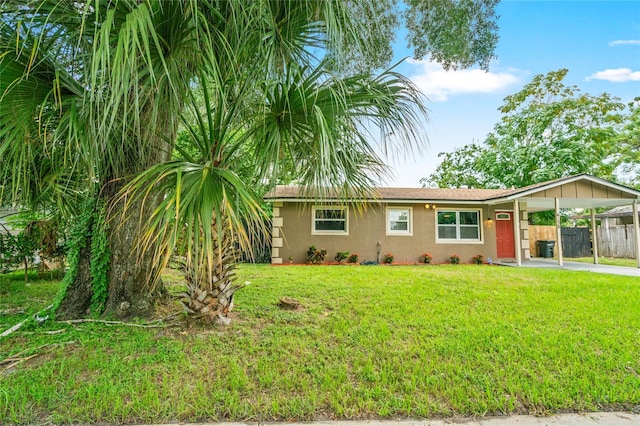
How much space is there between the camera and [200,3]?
2.86 metres

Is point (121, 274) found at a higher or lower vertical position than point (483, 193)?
lower

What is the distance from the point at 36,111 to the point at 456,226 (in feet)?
41.3

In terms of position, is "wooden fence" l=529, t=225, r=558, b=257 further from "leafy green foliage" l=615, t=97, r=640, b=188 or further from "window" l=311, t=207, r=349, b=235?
"window" l=311, t=207, r=349, b=235

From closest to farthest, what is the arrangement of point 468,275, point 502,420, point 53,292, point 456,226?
point 502,420 < point 53,292 < point 468,275 < point 456,226

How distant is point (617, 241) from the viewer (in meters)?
15.5

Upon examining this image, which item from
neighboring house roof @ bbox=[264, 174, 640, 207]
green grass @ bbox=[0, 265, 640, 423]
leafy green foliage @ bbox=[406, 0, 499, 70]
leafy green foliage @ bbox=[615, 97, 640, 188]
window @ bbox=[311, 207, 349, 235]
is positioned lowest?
green grass @ bbox=[0, 265, 640, 423]

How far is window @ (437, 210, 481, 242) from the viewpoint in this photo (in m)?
12.0

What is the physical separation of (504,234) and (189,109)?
13825mm

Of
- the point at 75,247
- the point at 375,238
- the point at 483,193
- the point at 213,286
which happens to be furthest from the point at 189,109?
the point at 483,193

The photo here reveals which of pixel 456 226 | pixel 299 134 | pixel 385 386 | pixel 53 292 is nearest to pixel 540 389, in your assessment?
pixel 385 386

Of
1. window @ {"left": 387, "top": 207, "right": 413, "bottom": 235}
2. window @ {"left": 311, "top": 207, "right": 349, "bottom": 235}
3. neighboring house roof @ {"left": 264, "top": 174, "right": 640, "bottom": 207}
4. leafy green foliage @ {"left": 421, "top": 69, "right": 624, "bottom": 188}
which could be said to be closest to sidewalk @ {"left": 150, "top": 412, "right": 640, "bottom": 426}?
neighboring house roof @ {"left": 264, "top": 174, "right": 640, "bottom": 207}

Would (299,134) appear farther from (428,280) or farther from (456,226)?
(456,226)

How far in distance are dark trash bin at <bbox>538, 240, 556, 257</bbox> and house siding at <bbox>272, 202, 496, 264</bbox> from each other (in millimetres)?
5098

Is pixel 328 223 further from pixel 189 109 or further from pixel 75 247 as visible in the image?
pixel 189 109
